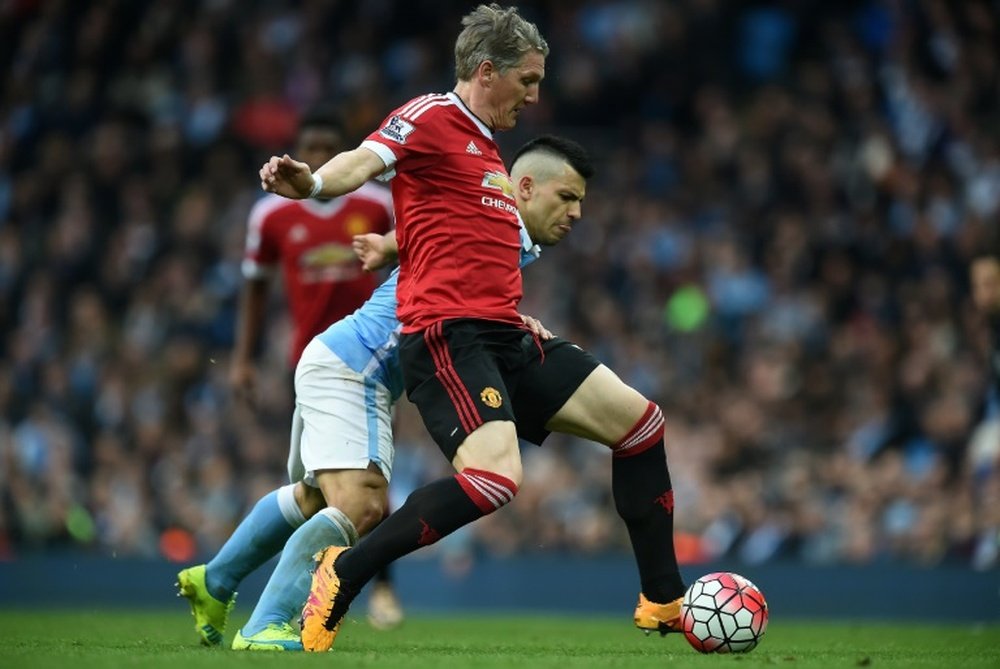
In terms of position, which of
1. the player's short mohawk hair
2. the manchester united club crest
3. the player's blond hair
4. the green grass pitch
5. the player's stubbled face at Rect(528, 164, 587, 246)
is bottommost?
the green grass pitch

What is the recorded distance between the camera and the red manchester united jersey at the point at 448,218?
638cm

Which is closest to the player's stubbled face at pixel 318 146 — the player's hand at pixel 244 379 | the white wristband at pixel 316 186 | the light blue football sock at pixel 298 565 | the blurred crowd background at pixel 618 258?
the player's hand at pixel 244 379

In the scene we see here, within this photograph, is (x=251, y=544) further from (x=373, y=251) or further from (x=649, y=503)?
(x=649, y=503)

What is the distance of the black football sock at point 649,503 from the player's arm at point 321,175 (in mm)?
1503

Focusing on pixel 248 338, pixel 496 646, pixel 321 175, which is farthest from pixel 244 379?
pixel 321 175

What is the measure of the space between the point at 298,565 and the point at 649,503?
139cm

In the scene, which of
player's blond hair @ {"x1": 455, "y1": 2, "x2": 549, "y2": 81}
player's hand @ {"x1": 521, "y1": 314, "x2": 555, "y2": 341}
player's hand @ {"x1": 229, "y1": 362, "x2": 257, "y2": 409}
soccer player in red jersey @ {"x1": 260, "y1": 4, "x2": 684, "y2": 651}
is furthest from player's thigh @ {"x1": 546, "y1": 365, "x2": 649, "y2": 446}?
player's hand @ {"x1": 229, "y1": 362, "x2": 257, "y2": 409}

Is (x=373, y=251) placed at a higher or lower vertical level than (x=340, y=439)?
higher

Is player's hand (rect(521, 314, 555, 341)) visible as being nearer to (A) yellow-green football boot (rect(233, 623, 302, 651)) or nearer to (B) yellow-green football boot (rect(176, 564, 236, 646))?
(A) yellow-green football boot (rect(233, 623, 302, 651))

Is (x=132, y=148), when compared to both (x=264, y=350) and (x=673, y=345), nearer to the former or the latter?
(x=264, y=350)

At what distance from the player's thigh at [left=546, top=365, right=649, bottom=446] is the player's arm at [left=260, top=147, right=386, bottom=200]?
1.20m

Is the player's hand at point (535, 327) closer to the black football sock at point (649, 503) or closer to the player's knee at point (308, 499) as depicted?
the black football sock at point (649, 503)

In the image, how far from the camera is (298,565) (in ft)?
21.1

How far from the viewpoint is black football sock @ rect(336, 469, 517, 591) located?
6145 mm
